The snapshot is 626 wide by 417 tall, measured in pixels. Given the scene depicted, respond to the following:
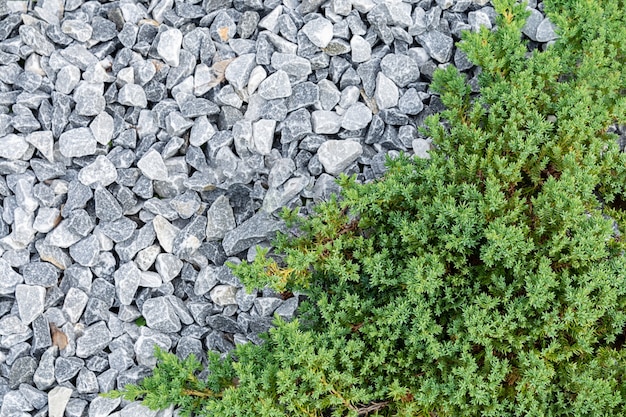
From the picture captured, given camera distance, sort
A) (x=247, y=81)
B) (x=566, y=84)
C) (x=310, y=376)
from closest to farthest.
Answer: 1. (x=310, y=376)
2. (x=566, y=84)
3. (x=247, y=81)

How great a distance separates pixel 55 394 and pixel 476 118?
2848 mm

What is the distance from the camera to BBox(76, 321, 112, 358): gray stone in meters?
3.74

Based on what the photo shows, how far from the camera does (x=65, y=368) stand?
3.71 metres

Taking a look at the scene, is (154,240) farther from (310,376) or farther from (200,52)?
(310,376)

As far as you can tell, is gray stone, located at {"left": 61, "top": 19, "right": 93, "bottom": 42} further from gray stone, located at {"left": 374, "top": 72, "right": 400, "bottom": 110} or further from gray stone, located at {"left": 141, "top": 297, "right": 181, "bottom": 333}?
gray stone, located at {"left": 374, "top": 72, "right": 400, "bottom": 110}

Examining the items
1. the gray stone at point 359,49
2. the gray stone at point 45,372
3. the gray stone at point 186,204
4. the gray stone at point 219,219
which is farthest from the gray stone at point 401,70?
the gray stone at point 45,372

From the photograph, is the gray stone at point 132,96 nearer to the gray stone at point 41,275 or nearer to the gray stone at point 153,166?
the gray stone at point 153,166

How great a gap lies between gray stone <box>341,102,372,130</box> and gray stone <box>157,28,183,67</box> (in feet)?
3.76

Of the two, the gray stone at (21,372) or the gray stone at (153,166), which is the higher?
the gray stone at (153,166)

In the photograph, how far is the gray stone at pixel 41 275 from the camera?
3836 mm

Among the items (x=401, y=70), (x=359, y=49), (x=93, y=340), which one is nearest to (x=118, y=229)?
(x=93, y=340)

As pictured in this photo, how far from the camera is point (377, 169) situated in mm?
3711

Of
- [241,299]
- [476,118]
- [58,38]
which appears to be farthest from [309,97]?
[58,38]

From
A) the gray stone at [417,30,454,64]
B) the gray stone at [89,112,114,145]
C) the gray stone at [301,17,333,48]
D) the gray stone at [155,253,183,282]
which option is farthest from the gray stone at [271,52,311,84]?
the gray stone at [155,253,183,282]
